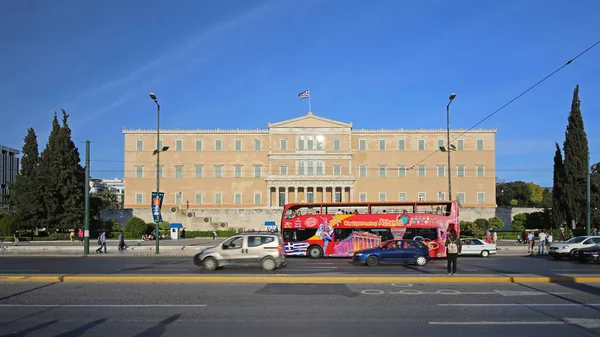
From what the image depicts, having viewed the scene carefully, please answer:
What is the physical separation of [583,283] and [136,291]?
13.7 meters

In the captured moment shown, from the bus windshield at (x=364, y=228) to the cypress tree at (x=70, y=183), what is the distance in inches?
1519

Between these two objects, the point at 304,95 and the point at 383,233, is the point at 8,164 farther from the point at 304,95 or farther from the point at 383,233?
the point at 383,233

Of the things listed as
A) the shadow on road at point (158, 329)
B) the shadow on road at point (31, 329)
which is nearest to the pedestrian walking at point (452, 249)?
the shadow on road at point (158, 329)

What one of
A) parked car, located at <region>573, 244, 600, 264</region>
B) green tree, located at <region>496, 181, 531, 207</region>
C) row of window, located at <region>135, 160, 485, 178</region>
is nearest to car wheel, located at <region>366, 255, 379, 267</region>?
parked car, located at <region>573, 244, 600, 264</region>

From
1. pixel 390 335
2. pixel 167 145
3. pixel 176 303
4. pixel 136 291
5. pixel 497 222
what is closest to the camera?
pixel 390 335

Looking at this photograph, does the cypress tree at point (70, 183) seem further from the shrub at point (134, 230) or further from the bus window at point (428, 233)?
the bus window at point (428, 233)

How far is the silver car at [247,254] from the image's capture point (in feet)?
65.8

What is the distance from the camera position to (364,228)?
30.0 m

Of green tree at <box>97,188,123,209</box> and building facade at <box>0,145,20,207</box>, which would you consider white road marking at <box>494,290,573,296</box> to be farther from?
building facade at <box>0,145,20,207</box>

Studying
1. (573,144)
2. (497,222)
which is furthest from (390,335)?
(497,222)

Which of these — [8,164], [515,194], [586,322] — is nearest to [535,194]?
[515,194]

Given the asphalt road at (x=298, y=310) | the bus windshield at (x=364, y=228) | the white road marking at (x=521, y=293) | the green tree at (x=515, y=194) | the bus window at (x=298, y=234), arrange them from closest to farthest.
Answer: the asphalt road at (x=298, y=310) < the white road marking at (x=521, y=293) < the bus windshield at (x=364, y=228) < the bus window at (x=298, y=234) < the green tree at (x=515, y=194)

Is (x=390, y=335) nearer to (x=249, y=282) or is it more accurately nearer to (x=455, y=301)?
(x=455, y=301)

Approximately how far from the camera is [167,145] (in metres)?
79.8
